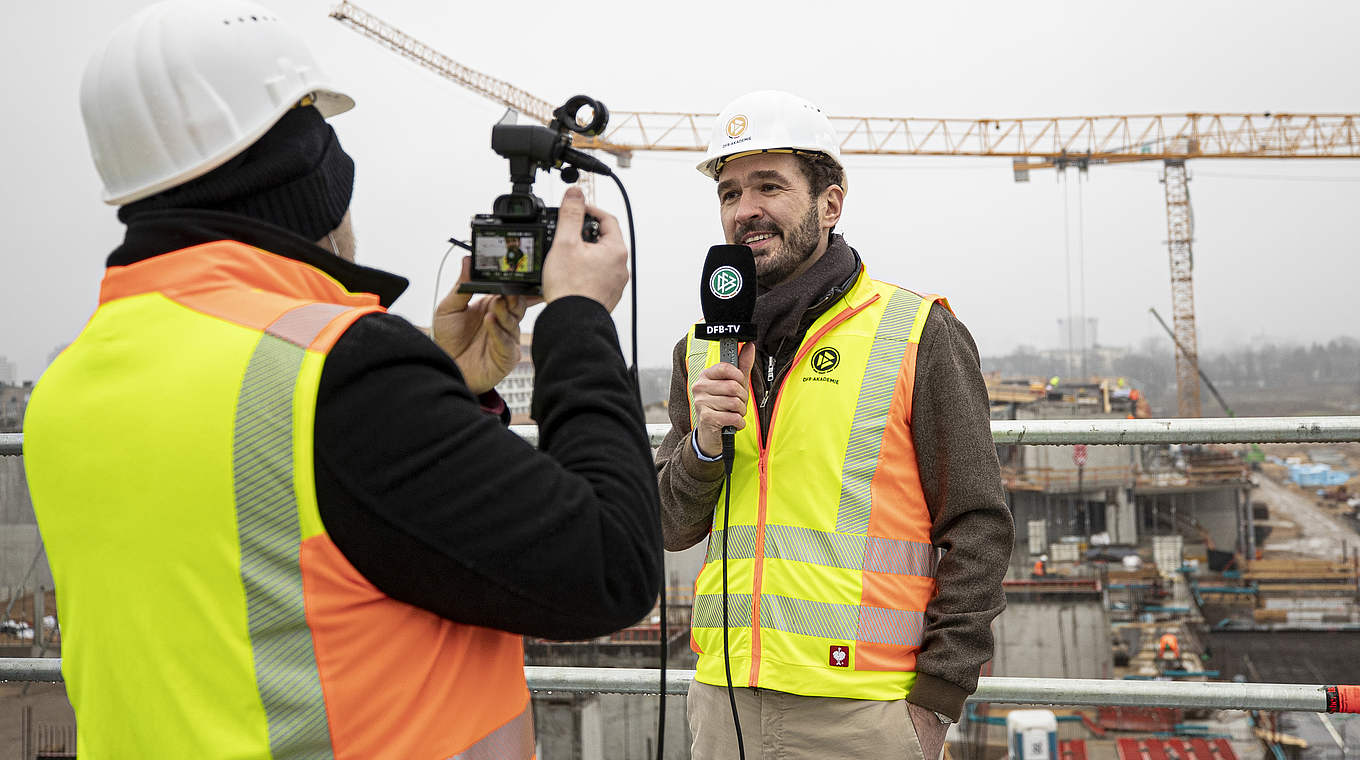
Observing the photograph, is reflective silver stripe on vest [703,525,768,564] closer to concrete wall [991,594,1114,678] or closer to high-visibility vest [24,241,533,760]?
high-visibility vest [24,241,533,760]

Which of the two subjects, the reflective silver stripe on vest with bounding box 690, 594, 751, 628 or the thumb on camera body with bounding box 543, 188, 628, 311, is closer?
the thumb on camera body with bounding box 543, 188, 628, 311

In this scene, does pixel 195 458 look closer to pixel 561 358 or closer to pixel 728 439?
pixel 561 358

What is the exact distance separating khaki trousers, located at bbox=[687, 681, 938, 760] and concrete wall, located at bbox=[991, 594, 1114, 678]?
52.9 ft

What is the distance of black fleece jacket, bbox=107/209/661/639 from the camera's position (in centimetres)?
105

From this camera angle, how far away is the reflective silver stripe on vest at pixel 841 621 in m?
2.16

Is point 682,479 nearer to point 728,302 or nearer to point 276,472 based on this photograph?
point 728,302

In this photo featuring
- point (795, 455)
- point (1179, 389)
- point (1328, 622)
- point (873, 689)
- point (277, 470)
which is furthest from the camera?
point (1179, 389)

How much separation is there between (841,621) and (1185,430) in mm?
1082

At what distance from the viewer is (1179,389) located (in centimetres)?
6619

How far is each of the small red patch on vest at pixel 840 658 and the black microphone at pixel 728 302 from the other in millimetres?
489

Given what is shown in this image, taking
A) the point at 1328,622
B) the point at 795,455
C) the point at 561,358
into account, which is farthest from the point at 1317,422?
the point at 1328,622

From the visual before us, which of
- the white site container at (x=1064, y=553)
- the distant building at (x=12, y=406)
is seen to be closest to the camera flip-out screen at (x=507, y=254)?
the distant building at (x=12, y=406)

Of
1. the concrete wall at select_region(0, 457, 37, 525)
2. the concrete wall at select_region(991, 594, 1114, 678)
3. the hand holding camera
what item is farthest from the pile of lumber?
the hand holding camera

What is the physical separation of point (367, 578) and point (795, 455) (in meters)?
1.35
